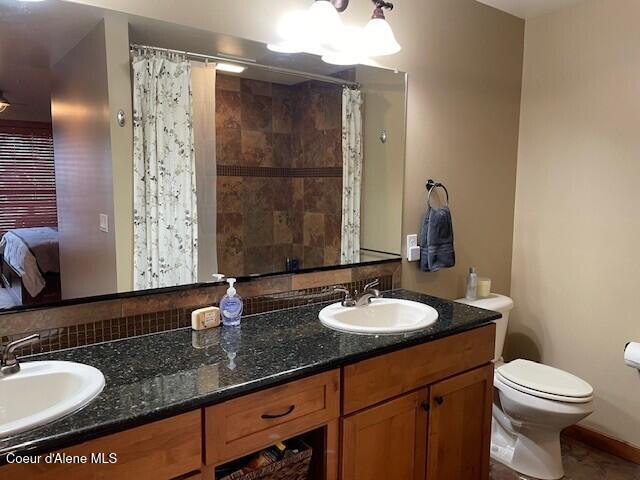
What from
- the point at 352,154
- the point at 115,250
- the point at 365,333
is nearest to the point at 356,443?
the point at 365,333

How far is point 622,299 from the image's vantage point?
2.47 meters

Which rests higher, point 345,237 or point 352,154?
point 352,154

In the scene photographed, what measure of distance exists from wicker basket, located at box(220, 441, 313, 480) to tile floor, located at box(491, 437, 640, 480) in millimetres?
1339

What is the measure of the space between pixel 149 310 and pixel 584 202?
233 centimetres

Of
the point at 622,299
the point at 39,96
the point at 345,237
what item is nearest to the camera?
the point at 39,96

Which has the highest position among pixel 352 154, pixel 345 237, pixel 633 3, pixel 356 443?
pixel 633 3

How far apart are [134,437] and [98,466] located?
0.09 meters

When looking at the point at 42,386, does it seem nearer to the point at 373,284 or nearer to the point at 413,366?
the point at 413,366

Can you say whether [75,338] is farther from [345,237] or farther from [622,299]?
[622,299]

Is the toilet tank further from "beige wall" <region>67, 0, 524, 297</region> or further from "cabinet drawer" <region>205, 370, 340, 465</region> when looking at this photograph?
"cabinet drawer" <region>205, 370, 340, 465</region>

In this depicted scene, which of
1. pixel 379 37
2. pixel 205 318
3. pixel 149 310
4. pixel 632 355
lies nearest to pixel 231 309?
pixel 205 318

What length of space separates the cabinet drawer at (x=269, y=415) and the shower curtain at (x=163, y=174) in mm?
635

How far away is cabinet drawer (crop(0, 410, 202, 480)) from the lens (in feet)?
3.17

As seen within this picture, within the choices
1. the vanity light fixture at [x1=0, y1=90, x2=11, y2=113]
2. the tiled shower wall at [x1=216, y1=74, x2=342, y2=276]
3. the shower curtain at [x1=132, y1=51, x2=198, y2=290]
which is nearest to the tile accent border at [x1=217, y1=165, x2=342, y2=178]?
the tiled shower wall at [x1=216, y1=74, x2=342, y2=276]
